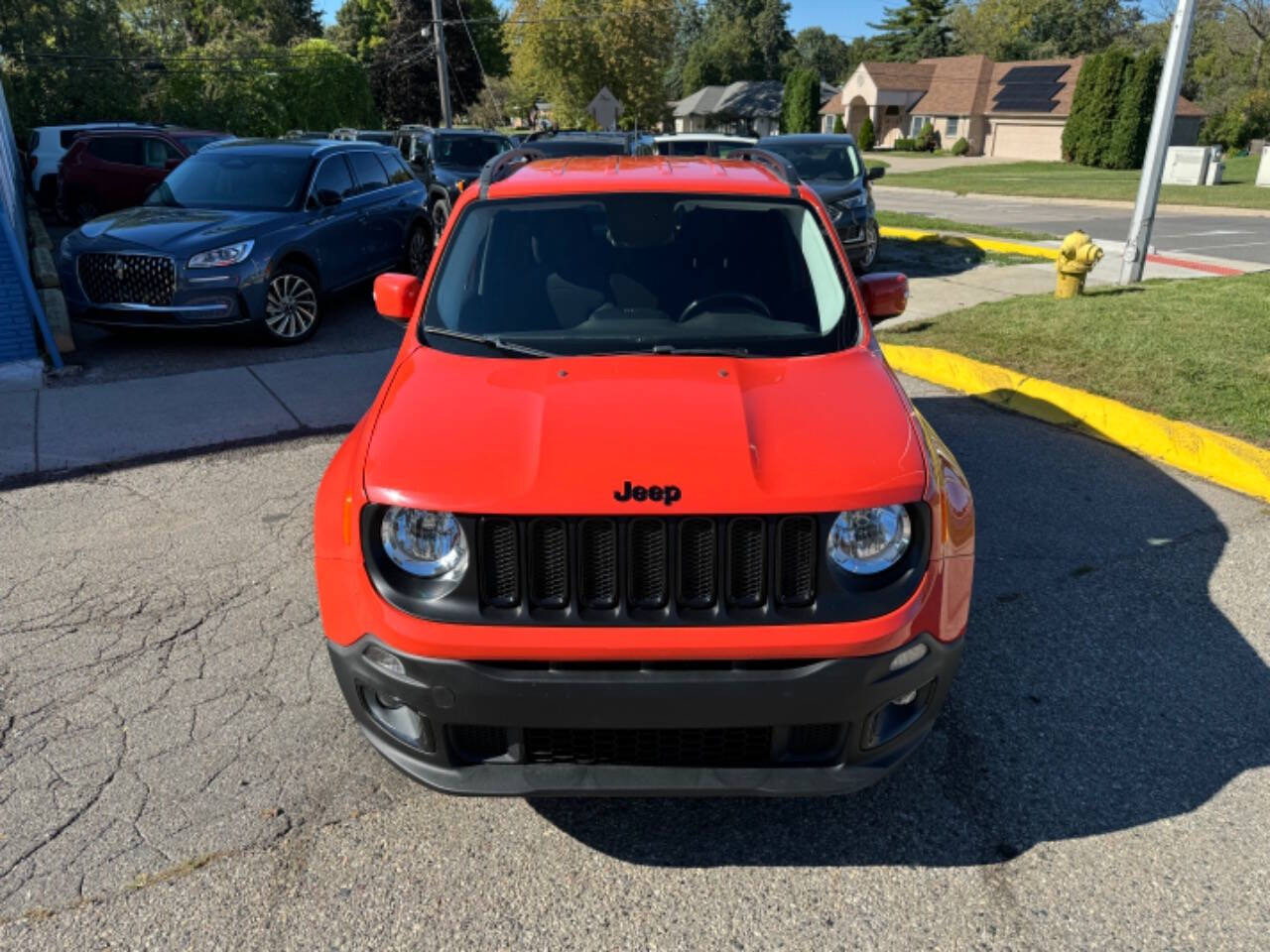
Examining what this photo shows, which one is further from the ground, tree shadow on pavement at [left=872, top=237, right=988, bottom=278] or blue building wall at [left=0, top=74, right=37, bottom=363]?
blue building wall at [left=0, top=74, right=37, bottom=363]

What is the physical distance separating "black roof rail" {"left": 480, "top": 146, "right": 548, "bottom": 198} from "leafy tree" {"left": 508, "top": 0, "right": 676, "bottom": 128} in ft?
151

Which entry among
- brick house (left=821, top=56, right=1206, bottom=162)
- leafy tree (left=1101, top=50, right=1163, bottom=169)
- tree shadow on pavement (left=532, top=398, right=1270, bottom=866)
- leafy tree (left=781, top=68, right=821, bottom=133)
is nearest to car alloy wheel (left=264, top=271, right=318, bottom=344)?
tree shadow on pavement (left=532, top=398, right=1270, bottom=866)

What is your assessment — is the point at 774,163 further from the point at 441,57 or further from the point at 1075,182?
the point at 441,57

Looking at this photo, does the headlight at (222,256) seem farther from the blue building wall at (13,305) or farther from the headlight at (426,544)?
the headlight at (426,544)

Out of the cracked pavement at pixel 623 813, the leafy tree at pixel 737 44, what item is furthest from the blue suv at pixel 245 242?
the leafy tree at pixel 737 44

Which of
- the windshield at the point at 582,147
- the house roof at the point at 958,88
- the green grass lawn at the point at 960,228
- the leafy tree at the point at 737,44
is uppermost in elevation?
the leafy tree at the point at 737,44

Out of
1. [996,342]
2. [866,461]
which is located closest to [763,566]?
[866,461]

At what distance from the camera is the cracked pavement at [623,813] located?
2.59 metres

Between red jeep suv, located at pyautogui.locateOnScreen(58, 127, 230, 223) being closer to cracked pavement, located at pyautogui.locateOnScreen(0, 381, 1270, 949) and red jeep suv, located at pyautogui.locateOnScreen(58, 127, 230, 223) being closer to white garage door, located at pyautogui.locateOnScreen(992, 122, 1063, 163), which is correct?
cracked pavement, located at pyautogui.locateOnScreen(0, 381, 1270, 949)

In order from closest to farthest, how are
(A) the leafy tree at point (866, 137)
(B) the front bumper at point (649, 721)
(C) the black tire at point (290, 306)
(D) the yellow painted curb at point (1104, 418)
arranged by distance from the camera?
(B) the front bumper at point (649, 721) → (D) the yellow painted curb at point (1104, 418) → (C) the black tire at point (290, 306) → (A) the leafy tree at point (866, 137)

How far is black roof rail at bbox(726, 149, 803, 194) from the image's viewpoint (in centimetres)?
414

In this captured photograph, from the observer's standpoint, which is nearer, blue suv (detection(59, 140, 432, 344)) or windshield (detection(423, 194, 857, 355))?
windshield (detection(423, 194, 857, 355))

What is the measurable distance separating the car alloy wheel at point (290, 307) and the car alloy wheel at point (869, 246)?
700 cm

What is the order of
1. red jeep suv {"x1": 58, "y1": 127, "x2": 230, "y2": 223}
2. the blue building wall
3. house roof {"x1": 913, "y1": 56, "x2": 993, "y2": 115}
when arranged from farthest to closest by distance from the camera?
1. house roof {"x1": 913, "y1": 56, "x2": 993, "y2": 115}
2. red jeep suv {"x1": 58, "y1": 127, "x2": 230, "y2": 223}
3. the blue building wall
